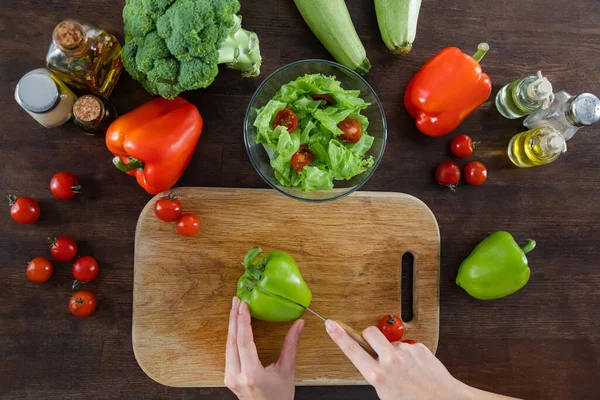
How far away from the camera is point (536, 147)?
4.77ft

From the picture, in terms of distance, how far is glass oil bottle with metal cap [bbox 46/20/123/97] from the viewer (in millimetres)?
1148

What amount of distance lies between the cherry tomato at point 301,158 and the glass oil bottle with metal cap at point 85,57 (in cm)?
58

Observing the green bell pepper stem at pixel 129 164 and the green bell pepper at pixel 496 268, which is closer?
the green bell pepper stem at pixel 129 164

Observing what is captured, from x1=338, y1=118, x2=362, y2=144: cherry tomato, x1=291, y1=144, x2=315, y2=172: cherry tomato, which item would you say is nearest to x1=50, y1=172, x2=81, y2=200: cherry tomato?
x1=291, y1=144, x2=315, y2=172: cherry tomato

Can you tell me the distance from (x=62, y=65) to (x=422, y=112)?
3.37 feet

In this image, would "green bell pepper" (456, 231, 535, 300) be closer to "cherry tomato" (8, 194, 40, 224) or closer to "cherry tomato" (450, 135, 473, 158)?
"cherry tomato" (450, 135, 473, 158)

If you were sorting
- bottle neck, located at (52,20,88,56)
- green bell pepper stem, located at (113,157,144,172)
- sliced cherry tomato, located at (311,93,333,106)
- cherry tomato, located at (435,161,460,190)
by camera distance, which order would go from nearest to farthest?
bottle neck, located at (52,20,88,56) < green bell pepper stem, located at (113,157,144,172) < sliced cherry tomato, located at (311,93,333,106) < cherry tomato, located at (435,161,460,190)

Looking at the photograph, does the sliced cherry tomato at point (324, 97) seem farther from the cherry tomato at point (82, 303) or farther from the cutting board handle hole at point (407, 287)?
the cherry tomato at point (82, 303)

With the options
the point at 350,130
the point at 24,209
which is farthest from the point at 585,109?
the point at 24,209

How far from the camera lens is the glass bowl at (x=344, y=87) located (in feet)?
4.50

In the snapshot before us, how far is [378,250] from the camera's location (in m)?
1.49

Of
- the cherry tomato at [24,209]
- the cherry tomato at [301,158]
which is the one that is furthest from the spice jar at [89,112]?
the cherry tomato at [301,158]

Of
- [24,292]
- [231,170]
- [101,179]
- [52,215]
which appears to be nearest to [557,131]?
[231,170]

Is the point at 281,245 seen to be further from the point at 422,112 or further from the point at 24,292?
the point at 24,292
